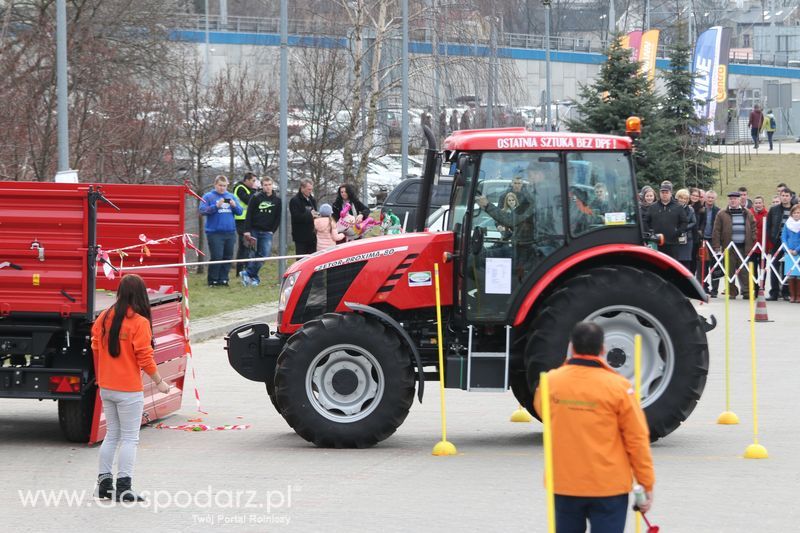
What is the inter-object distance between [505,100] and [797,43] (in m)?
94.4

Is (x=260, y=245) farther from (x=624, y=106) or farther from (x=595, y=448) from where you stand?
(x=595, y=448)

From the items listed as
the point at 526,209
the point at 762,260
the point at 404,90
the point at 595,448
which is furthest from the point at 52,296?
the point at 404,90

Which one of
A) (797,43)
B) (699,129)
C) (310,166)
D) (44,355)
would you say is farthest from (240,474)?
(797,43)

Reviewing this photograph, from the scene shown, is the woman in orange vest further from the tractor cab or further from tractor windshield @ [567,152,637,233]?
tractor windshield @ [567,152,637,233]

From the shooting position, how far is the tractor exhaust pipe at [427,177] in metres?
11.5

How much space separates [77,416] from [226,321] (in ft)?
30.4

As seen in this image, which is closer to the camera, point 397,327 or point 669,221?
point 397,327

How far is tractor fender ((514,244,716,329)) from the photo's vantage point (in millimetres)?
10883

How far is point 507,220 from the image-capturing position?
36.2ft

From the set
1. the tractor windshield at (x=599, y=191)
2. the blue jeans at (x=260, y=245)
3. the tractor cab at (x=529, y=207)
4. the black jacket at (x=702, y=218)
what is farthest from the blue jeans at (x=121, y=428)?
the black jacket at (x=702, y=218)

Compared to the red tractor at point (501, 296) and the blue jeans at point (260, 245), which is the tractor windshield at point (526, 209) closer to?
the red tractor at point (501, 296)

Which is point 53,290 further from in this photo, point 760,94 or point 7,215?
point 760,94

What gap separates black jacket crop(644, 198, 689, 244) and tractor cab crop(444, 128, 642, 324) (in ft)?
39.8

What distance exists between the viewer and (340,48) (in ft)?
117
